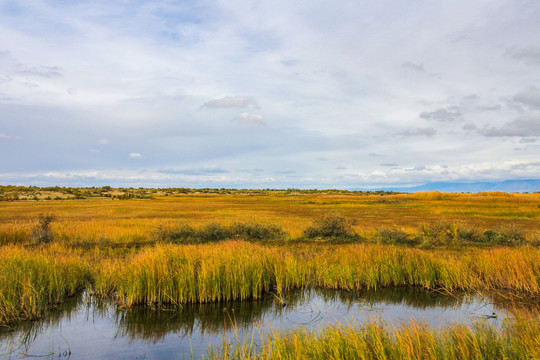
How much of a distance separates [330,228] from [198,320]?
41.8 feet

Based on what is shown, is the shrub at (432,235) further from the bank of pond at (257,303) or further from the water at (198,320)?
the water at (198,320)

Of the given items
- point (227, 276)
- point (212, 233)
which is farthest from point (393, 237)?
point (227, 276)

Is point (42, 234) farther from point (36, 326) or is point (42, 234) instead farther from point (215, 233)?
point (36, 326)

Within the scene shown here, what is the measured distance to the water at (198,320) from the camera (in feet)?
22.2

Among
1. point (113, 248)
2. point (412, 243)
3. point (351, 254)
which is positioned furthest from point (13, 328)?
point (412, 243)

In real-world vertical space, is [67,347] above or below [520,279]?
below

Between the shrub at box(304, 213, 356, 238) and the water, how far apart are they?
29.8ft

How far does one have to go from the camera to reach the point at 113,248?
15781 mm

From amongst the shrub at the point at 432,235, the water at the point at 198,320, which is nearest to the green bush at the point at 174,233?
the water at the point at 198,320

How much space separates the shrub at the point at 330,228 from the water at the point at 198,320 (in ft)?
29.8

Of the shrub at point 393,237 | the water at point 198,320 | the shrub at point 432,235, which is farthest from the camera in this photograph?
the shrub at point 393,237

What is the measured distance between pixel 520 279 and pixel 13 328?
13.3m

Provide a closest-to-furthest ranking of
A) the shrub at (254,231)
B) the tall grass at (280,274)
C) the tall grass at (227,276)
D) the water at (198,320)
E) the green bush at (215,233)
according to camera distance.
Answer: the water at (198,320) < the tall grass at (227,276) < the tall grass at (280,274) < the green bush at (215,233) < the shrub at (254,231)

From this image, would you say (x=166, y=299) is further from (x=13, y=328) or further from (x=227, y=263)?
(x=13, y=328)
